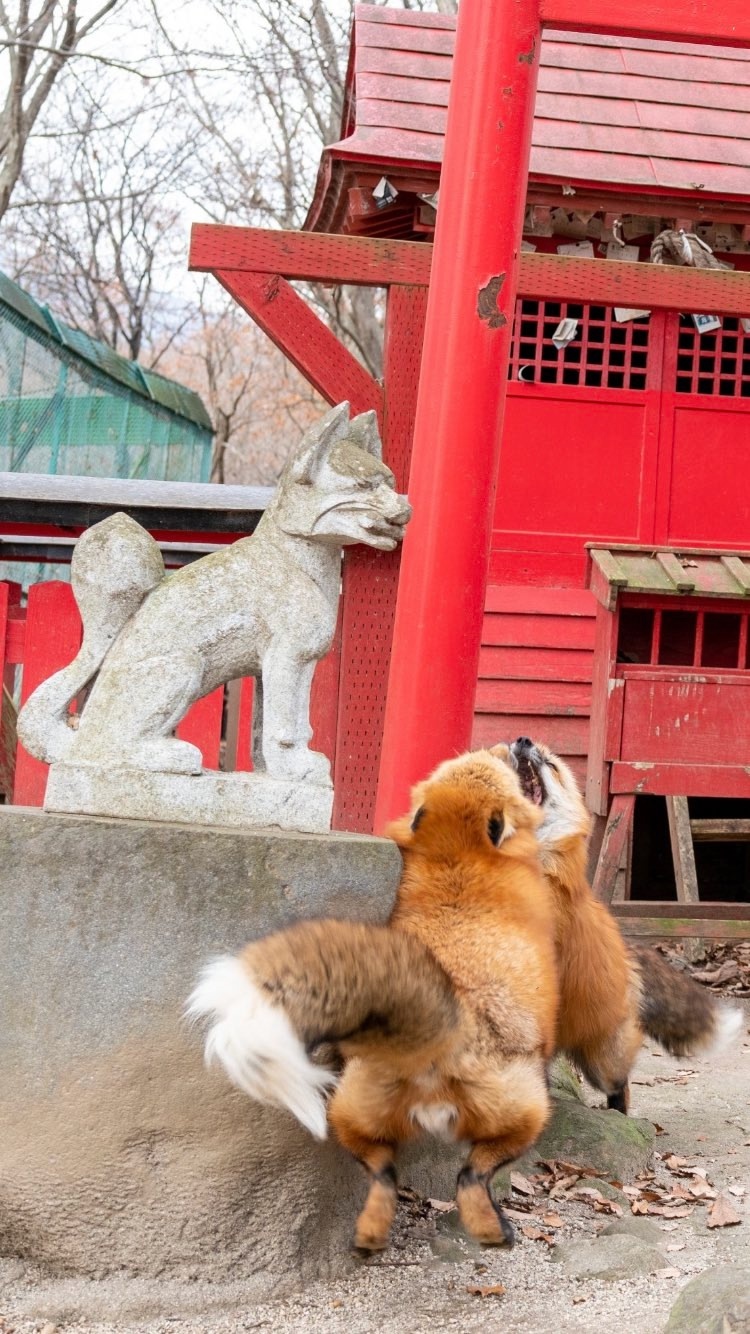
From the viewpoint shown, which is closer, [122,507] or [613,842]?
[122,507]

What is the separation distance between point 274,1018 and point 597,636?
4.49 metres

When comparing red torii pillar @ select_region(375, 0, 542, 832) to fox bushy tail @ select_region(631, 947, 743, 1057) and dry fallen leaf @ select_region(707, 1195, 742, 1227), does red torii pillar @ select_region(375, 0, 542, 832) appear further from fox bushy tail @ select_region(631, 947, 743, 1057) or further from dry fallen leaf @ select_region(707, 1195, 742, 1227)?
dry fallen leaf @ select_region(707, 1195, 742, 1227)

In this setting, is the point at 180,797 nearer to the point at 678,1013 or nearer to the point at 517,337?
the point at 678,1013

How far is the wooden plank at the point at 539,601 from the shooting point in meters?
8.80

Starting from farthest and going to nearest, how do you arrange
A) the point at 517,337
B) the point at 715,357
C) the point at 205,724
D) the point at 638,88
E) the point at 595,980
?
the point at 638,88, the point at 715,357, the point at 517,337, the point at 205,724, the point at 595,980

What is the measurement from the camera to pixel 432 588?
489 centimetres

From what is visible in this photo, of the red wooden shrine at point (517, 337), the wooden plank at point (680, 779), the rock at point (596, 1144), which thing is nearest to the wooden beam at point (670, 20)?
the red wooden shrine at point (517, 337)

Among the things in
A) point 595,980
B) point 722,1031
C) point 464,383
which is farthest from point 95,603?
point 722,1031

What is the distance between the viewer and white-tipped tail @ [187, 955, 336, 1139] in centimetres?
262

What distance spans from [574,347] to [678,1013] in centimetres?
626

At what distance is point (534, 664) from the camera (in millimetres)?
8555

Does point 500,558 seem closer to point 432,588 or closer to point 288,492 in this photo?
point 432,588

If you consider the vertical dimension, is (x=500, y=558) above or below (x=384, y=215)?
below

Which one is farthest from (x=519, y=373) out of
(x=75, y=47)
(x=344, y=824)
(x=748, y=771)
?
(x=75, y=47)
